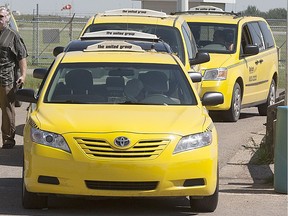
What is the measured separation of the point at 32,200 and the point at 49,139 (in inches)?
25.6

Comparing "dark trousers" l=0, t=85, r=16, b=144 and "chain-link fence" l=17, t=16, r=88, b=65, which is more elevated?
"dark trousers" l=0, t=85, r=16, b=144

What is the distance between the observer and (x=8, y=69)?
14078 millimetres

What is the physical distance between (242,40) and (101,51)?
854 centimetres

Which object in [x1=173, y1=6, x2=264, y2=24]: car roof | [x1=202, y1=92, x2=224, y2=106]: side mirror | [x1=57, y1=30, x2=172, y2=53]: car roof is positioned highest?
[x1=57, y1=30, x2=172, y2=53]: car roof

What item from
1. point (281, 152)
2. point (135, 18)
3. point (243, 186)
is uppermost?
point (135, 18)

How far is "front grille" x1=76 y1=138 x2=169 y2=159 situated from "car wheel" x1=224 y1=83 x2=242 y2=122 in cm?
937

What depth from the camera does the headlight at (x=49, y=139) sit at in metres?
9.26

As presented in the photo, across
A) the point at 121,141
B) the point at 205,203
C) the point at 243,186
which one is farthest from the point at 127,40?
the point at 121,141

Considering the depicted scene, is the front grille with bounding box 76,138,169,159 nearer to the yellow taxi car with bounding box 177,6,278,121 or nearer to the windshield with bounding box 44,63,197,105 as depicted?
the windshield with bounding box 44,63,197,105

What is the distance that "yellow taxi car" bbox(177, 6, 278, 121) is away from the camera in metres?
18.4

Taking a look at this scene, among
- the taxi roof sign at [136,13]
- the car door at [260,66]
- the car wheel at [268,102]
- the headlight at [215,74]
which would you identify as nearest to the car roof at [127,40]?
the taxi roof sign at [136,13]

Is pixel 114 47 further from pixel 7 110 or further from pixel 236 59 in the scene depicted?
pixel 236 59

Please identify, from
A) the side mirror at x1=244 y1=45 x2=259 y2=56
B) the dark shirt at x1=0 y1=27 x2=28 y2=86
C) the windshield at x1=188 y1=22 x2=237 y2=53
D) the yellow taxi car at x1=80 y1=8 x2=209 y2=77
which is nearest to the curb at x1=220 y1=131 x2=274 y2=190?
the yellow taxi car at x1=80 y1=8 x2=209 y2=77

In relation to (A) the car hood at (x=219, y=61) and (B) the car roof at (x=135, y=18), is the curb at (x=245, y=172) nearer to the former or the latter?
(B) the car roof at (x=135, y=18)
